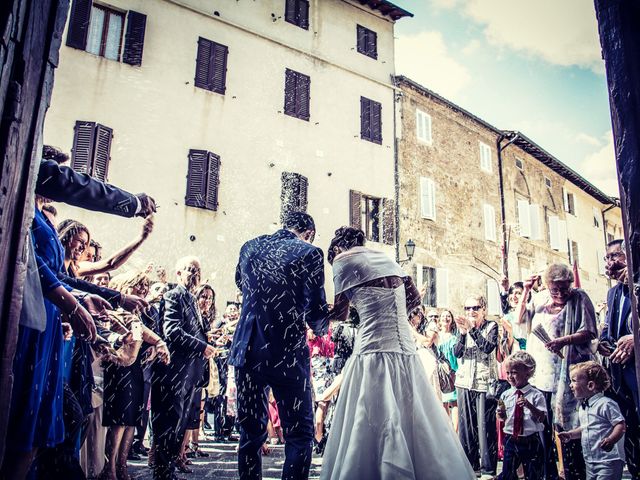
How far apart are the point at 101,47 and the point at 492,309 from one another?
15.6m

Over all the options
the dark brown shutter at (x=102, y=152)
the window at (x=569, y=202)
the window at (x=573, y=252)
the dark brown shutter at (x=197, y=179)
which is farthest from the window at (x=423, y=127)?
the window at (x=573, y=252)

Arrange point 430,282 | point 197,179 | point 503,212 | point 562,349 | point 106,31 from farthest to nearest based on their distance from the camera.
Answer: point 503,212
point 430,282
point 197,179
point 106,31
point 562,349

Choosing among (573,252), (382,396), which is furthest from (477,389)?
(573,252)

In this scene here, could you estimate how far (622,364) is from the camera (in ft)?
12.5

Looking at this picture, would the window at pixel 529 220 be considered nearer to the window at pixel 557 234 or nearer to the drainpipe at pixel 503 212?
the drainpipe at pixel 503 212

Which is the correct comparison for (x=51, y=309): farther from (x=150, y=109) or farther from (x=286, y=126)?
(x=286, y=126)

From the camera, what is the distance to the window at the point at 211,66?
14039mm

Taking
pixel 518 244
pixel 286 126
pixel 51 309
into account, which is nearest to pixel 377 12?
pixel 286 126

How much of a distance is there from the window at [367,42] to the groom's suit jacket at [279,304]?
51.2 feet

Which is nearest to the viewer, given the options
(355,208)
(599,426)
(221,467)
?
(599,426)

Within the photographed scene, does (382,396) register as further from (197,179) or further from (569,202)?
(569,202)

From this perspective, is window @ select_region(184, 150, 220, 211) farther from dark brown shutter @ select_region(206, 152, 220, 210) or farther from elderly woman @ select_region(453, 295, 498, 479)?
elderly woman @ select_region(453, 295, 498, 479)

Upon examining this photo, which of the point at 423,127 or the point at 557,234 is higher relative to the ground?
the point at 423,127

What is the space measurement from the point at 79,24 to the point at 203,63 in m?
3.03
